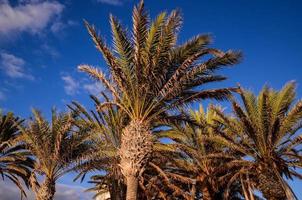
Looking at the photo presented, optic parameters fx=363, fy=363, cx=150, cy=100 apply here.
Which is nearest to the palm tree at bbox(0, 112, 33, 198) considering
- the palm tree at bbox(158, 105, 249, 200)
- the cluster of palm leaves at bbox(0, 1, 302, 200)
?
the cluster of palm leaves at bbox(0, 1, 302, 200)

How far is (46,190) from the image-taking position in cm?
1811

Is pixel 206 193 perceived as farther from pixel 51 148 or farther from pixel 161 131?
pixel 51 148

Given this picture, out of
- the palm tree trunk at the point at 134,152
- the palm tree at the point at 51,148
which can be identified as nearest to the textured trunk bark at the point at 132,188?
the palm tree trunk at the point at 134,152

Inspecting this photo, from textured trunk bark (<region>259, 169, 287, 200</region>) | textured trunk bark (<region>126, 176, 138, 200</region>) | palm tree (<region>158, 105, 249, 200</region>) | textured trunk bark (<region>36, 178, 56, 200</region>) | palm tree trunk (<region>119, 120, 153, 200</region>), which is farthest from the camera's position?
palm tree (<region>158, 105, 249, 200</region>)

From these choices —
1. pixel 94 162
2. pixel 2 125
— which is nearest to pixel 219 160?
pixel 94 162

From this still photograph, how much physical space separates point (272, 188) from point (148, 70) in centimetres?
833

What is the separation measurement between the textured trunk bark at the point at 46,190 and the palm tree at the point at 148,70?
6.78m

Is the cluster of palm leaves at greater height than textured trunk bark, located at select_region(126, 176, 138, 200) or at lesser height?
greater

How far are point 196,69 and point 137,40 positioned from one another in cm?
243

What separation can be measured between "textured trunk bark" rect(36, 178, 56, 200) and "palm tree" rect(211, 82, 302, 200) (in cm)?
897

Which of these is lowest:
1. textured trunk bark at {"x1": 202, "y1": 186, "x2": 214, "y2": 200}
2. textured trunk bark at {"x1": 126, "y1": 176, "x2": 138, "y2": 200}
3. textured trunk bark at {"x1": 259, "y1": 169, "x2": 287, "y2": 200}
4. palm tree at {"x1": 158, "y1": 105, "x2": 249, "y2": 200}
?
textured trunk bark at {"x1": 126, "y1": 176, "x2": 138, "y2": 200}

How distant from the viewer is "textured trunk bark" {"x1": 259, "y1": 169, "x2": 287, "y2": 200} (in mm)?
16562

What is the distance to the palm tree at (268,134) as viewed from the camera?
54.5 ft

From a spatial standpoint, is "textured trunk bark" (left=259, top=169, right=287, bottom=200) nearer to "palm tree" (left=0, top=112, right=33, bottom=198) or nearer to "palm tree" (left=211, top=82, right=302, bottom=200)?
"palm tree" (left=211, top=82, right=302, bottom=200)
